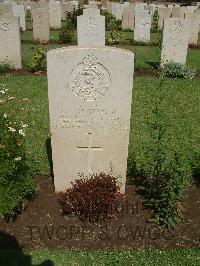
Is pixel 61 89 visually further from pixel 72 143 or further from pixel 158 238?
pixel 158 238

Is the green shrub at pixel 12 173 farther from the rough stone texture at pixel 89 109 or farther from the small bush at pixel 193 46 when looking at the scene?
the small bush at pixel 193 46

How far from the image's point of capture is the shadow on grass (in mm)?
4602

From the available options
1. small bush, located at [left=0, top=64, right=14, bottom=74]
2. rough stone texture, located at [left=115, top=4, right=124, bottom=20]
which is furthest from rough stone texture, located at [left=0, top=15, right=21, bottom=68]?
rough stone texture, located at [left=115, top=4, right=124, bottom=20]

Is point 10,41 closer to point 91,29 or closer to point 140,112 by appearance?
point 91,29

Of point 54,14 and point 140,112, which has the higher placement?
point 54,14

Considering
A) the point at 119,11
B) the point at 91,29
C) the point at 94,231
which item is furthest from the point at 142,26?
the point at 94,231

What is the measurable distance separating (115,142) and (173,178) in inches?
36.6

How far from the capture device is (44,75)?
43.0ft

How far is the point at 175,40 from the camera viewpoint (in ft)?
45.8

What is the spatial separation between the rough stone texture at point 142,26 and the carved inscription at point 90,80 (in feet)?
48.8

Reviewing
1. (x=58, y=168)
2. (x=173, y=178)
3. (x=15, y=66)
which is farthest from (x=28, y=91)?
(x=173, y=178)

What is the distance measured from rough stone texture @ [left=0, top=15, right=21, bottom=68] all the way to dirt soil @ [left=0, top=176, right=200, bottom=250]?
9107mm

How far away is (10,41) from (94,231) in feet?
32.8

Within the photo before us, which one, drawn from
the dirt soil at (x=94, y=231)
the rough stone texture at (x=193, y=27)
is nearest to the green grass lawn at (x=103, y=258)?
the dirt soil at (x=94, y=231)
